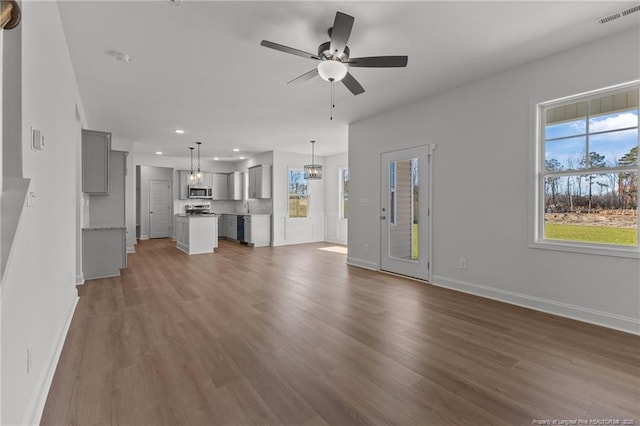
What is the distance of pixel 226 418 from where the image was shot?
165cm

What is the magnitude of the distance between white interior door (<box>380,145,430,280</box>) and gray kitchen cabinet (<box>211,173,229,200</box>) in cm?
732

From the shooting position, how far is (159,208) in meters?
10.3

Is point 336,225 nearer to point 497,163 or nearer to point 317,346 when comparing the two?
point 497,163

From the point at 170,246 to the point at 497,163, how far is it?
824cm

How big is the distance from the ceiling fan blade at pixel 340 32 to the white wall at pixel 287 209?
6.33m

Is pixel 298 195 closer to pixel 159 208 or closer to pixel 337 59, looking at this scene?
pixel 159 208

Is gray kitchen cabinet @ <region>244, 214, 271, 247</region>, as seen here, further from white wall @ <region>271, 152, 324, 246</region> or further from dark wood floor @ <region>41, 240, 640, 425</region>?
dark wood floor @ <region>41, 240, 640, 425</region>

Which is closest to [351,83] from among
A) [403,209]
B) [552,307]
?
[403,209]

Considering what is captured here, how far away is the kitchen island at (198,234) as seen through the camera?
7.17 m

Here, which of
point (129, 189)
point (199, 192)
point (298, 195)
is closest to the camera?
point (129, 189)

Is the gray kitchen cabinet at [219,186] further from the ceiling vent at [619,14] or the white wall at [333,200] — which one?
the ceiling vent at [619,14]

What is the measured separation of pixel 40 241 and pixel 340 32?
2.64 m

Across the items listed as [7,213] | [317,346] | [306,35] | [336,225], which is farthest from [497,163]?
[336,225]

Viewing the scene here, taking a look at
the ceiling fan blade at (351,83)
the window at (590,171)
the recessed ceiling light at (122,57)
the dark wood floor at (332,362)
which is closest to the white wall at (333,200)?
the dark wood floor at (332,362)
